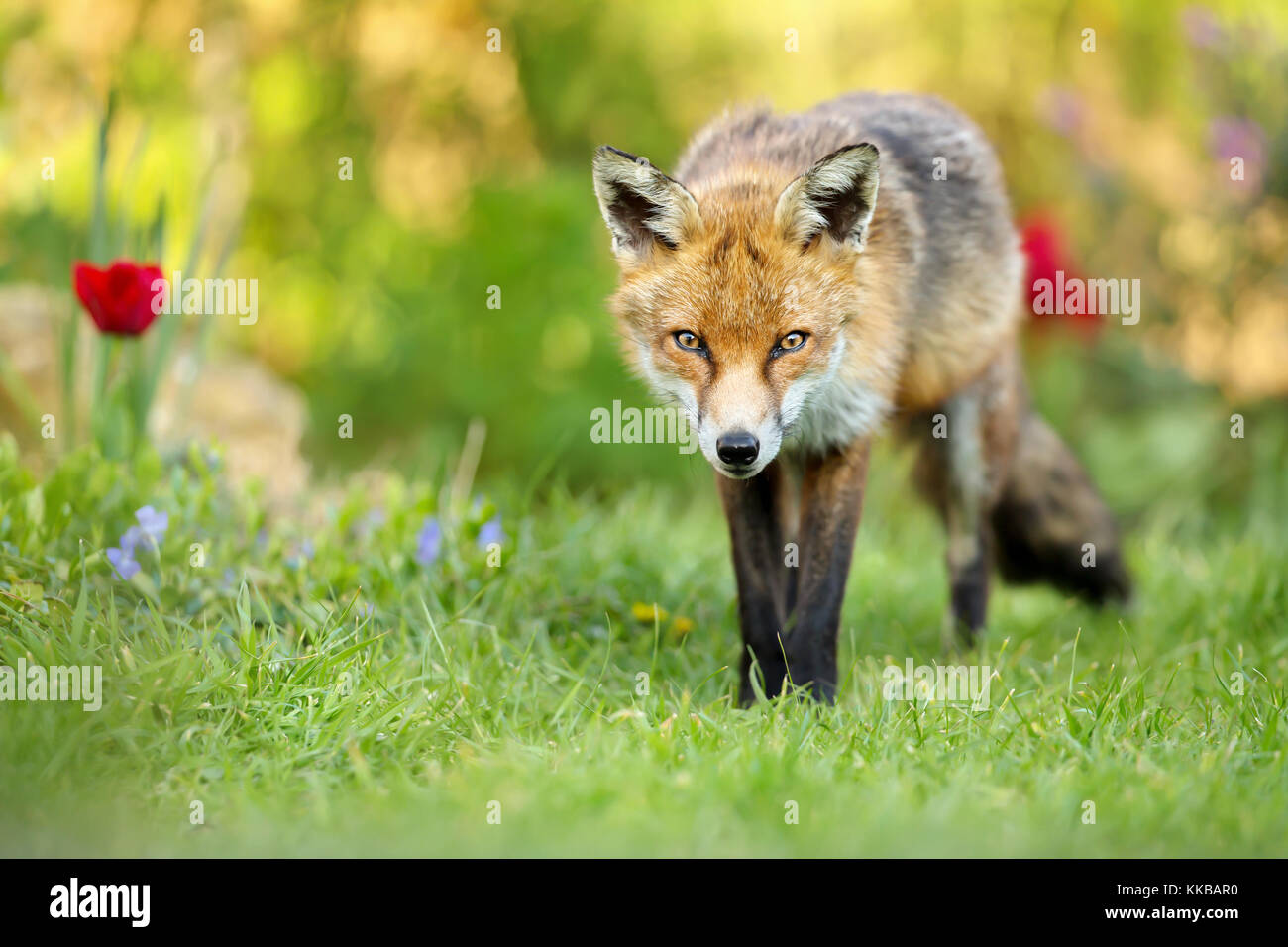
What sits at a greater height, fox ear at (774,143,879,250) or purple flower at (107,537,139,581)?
fox ear at (774,143,879,250)

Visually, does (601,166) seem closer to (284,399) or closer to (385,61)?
(284,399)

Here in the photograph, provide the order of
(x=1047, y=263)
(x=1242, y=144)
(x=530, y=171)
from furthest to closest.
Answer: (x=530, y=171)
(x=1047, y=263)
(x=1242, y=144)

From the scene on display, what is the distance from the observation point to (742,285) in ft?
12.1

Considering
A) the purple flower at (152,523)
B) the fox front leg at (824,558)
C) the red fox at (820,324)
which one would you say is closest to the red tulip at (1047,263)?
the red fox at (820,324)

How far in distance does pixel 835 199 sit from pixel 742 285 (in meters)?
0.45

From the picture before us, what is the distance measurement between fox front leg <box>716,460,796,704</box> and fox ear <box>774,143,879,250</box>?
2.93ft

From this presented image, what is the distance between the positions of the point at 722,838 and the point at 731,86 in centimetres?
788

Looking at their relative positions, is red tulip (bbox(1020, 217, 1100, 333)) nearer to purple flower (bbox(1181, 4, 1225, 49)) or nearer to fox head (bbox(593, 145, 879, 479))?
purple flower (bbox(1181, 4, 1225, 49))

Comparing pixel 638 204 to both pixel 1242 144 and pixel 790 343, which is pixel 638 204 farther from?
pixel 1242 144

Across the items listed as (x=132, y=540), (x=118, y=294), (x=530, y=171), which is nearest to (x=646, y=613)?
(x=132, y=540)

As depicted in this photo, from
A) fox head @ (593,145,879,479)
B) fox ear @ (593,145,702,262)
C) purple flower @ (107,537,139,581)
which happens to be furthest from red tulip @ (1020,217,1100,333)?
purple flower @ (107,537,139,581)

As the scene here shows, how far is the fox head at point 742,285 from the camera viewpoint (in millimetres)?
3611

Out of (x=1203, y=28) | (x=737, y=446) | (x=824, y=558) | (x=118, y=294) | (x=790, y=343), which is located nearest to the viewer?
(x=737, y=446)

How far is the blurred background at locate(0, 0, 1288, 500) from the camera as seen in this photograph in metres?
7.67
